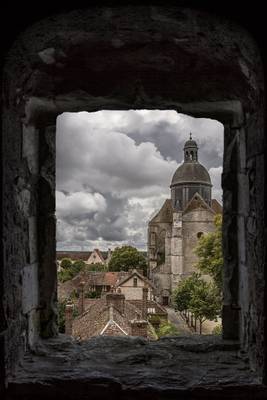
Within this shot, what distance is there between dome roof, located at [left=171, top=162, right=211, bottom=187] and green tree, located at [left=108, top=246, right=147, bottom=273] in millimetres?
10212

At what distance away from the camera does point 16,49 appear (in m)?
1.86

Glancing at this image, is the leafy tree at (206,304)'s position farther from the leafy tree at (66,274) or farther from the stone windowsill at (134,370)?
the leafy tree at (66,274)

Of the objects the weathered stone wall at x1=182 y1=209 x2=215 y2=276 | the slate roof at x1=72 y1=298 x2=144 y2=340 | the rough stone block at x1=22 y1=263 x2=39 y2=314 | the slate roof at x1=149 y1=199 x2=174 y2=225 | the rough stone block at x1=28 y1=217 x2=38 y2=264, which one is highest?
the slate roof at x1=149 y1=199 x2=174 y2=225

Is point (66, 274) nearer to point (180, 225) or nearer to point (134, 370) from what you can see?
point (180, 225)

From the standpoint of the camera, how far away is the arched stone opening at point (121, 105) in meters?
1.91

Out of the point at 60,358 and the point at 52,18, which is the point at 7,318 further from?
the point at 52,18

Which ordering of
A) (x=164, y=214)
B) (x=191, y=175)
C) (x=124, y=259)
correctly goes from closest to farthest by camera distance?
(x=124, y=259), (x=164, y=214), (x=191, y=175)

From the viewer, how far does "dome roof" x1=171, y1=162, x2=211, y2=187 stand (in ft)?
159

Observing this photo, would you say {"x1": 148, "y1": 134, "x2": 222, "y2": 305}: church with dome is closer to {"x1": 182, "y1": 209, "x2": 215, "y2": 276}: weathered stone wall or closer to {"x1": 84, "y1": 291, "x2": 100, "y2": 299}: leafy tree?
{"x1": 182, "y1": 209, "x2": 215, "y2": 276}: weathered stone wall

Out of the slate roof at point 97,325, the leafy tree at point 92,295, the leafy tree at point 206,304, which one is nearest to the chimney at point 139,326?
the slate roof at point 97,325

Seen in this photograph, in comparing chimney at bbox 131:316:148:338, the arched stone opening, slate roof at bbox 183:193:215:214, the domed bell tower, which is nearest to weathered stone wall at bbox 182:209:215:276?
slate roof at bbox 183:193:215:214

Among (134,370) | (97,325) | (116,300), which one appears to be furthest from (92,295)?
(134,370)

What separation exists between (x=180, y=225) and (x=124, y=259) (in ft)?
24.8

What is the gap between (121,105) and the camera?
267 cm
